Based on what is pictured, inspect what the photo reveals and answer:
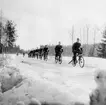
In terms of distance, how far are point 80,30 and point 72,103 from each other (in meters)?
76.7

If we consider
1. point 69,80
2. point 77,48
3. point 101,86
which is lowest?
point 69,80

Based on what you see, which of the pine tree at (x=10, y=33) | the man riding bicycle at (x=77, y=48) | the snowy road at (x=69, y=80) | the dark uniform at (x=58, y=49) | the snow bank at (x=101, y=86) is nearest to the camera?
the snow bank at (x=101, y=86)

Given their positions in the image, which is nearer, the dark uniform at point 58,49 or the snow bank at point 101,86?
the snow bank at point 101,86

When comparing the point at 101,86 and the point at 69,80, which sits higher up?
the point at 101,86

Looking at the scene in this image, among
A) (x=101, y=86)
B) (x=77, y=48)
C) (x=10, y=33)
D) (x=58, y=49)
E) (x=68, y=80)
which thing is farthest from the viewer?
(x=10, y=33)

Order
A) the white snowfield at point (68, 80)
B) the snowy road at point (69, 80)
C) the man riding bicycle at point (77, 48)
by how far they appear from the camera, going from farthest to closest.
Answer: the man riding bicycle at point (77, 48), the snowy road at point (69, 80), the white snowfield at point (68, 80)

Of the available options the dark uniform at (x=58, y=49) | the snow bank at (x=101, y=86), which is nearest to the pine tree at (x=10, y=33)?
the dark uniform at (x=58, y=49)

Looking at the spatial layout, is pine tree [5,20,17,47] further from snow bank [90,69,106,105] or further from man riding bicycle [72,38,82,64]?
snow bank [90,69,106,105]

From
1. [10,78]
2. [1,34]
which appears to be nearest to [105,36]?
[1,34]

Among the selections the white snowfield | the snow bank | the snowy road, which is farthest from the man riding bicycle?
the snow bank

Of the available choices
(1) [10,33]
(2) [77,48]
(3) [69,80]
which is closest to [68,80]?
(3) [69,80]

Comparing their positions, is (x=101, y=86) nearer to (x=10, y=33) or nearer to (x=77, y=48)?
(x=77, y=48)

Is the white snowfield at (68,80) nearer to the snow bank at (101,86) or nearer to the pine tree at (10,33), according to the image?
the snow bank at (101,86)

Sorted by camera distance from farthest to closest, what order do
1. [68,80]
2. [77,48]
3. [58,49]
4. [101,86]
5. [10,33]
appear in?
[10,33] → [58,49] → [77,48] → [68,80] → [101,86]
